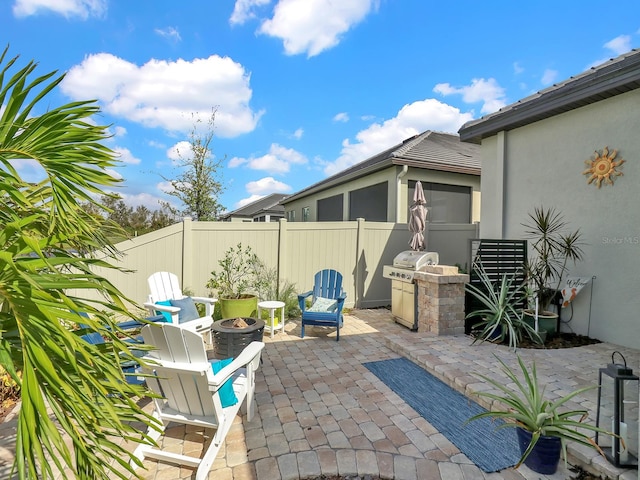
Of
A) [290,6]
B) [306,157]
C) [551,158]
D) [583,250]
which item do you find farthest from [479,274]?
[306,157]

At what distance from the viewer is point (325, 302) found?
559 centimetres

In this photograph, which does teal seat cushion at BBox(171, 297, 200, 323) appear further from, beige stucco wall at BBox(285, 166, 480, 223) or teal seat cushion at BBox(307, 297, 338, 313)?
beige stucco wall at BBox(285, 166, 480, 223)

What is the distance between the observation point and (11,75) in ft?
4.83

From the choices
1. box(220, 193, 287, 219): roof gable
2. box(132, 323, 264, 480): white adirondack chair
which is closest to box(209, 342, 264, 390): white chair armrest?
box(132, 323, 264, 480): white adirondack chair

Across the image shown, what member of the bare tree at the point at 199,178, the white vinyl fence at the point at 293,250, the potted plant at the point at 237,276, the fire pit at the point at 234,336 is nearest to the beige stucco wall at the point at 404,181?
the white vinyl fence at the point at 293,250

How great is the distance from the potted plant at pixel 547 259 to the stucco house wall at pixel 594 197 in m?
0.13

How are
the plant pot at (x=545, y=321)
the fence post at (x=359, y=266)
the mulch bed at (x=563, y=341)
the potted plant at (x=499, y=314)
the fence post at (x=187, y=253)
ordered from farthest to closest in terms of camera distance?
the fence post at (x=359, y=266), the fence post at (x=187, y=253), the plant pot at (x=545, y=321), the mulch bed at (x=563, y=341), the potted plant at (x=499, y=314)

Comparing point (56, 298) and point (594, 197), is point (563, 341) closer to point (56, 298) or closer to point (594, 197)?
point (594, 197)

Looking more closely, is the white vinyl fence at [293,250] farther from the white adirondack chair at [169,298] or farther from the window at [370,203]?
the window at [370,203]

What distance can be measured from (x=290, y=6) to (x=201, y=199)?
6.02 metres

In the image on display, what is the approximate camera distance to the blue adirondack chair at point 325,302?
498cm

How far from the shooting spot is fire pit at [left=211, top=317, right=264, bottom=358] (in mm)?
3725

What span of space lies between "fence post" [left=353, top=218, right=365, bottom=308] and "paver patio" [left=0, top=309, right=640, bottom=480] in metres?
2.34

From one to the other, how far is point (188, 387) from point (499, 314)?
13.2ft
